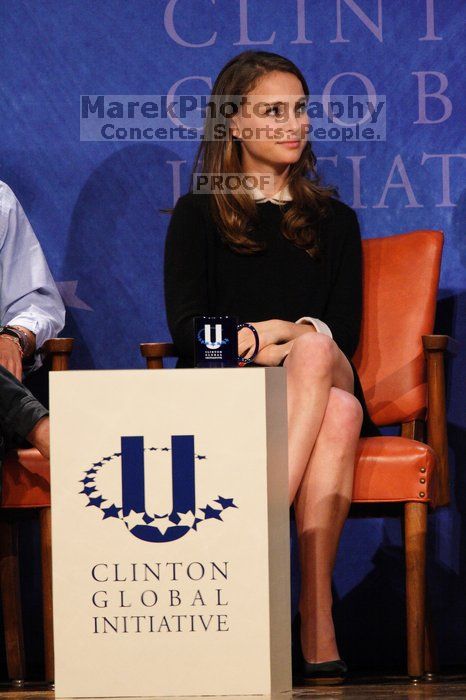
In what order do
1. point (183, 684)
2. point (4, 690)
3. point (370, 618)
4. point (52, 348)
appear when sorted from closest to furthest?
point (183, 684), point (4, 690), point (52, 348), point (370, 618)

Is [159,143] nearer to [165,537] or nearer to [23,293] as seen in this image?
[23,293]

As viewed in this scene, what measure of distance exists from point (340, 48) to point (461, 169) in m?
0.51

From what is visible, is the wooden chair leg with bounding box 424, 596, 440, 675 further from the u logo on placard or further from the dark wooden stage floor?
the u logo on placard

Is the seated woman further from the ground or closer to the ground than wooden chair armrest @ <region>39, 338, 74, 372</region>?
further from the ground

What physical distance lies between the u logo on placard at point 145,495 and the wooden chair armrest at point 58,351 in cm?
107

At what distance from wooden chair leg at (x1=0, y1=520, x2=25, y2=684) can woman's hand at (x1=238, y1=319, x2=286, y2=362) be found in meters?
0.70

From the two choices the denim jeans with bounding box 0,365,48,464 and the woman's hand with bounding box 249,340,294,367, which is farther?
the woman's hand with bounding box 249,340,294,367

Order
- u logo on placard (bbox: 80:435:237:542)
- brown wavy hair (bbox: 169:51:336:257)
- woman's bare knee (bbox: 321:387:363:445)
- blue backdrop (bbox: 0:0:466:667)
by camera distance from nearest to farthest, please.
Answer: u logo on placard (bbox: 80:435:237:542)
woman's bare knee (bbox: 321:387:363:445)
brown wavy hair (bbox: 169:51:336:257)
blue backdrop (bbox: 0:0:466:667)

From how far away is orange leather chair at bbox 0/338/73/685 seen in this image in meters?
2.51

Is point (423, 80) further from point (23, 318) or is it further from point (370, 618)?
point (370, 618)

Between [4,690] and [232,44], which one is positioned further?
[232,44]

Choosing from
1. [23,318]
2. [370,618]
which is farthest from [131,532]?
[370,618]

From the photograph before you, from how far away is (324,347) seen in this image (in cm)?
242

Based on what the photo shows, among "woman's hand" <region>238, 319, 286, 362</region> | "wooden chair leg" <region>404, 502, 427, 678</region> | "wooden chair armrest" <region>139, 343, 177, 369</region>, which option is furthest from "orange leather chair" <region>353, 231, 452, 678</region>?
"wooden chair armrest" <region>139, 343, 177, 369</region>
